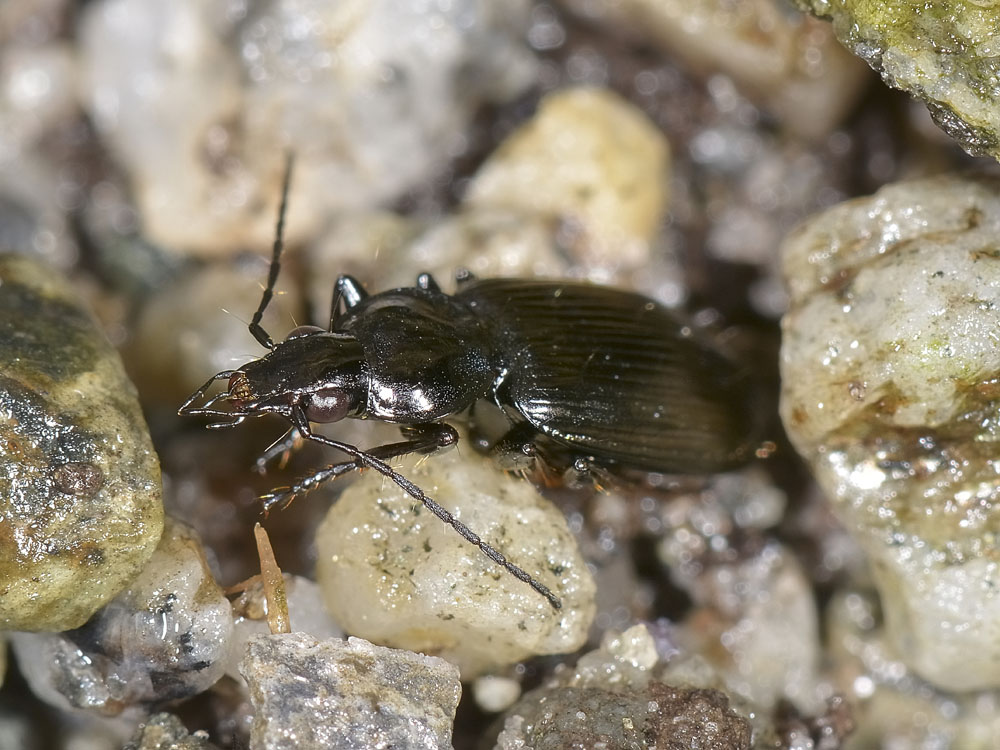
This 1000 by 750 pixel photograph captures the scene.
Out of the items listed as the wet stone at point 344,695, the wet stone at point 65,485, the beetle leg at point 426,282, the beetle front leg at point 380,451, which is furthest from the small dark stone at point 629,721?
the beetle leg at point 426,282

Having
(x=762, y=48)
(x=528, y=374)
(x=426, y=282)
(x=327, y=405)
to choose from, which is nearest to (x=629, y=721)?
(x=528, y=374)

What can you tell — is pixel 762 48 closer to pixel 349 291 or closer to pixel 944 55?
pixel 944 55

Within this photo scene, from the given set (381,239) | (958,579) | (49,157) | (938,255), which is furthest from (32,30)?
(958,579)

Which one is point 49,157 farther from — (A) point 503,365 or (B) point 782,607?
(B) point 782,607

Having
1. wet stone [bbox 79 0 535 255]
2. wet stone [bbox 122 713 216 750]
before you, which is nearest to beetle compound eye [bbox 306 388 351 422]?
wet stone [bbox 122 713 216 750]

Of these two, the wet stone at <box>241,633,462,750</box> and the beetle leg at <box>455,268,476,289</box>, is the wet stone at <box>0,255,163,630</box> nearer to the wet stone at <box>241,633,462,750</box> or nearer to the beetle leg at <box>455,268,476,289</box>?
the wet stone at <box>241,633,462,750</box>

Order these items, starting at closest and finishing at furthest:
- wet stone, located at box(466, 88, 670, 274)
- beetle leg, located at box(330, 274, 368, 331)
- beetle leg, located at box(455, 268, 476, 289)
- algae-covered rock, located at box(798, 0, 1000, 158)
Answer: algae-covered rock, located at box(798, 0, 1000, 158) → beetle leg, located at box(330, 274, 368, 331) → beetle leg, located at box(455, 268, 476, 289) → wet stone, located at box(466, 88, 670, 274)
